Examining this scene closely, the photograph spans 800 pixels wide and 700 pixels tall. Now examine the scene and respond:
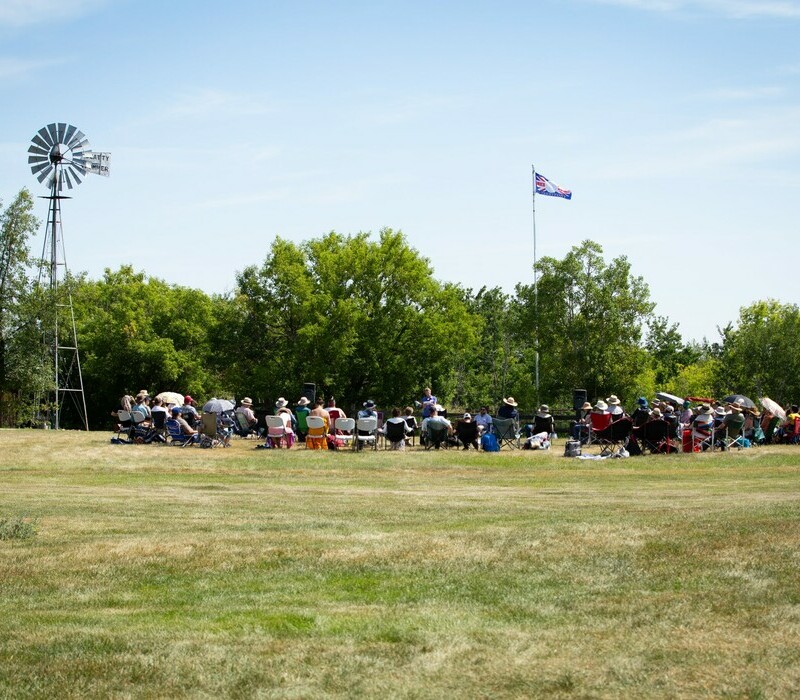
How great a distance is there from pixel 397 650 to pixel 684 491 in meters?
11.3

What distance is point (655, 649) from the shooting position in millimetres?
6961

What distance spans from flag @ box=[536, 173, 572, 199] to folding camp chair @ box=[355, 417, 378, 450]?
28550mm

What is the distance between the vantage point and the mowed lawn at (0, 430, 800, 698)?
654 cm

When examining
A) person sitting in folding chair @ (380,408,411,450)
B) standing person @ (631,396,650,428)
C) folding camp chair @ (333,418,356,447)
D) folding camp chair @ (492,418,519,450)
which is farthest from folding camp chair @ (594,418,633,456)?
folding camp chair @ (333,418,356,447)

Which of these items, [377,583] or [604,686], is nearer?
[604,686]

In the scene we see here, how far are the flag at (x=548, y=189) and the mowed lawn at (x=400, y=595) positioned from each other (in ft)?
123

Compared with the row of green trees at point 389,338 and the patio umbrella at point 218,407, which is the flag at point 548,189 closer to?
the row of green trees at point 389,338

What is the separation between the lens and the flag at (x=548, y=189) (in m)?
52.8

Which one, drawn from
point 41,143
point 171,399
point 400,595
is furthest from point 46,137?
→ point 400,595

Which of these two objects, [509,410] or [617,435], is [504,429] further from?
[617,435]

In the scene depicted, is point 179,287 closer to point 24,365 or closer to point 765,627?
point 24,365

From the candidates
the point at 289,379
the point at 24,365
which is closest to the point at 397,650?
the point at 24,365

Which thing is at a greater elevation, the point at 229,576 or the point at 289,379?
the point at 289,379

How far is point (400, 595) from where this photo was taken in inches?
342
